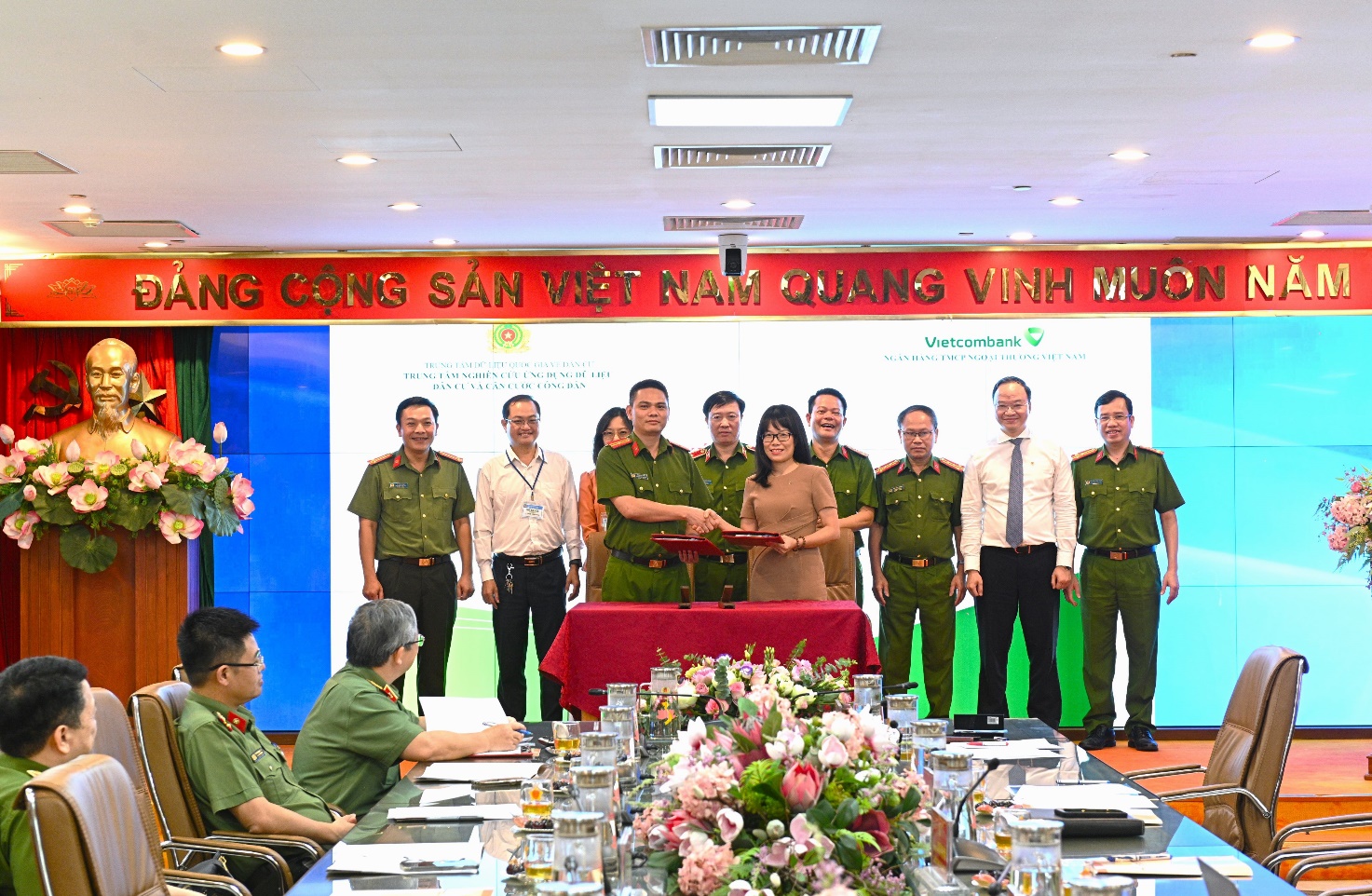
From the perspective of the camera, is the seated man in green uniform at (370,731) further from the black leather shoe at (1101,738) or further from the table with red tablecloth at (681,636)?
the black leather shoe at (1101,738)

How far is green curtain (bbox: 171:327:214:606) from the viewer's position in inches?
337

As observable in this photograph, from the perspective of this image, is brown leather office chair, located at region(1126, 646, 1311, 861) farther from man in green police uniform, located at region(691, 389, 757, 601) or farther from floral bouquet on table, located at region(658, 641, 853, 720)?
man in green police uniform, located at region(691, 389, 757, 601)

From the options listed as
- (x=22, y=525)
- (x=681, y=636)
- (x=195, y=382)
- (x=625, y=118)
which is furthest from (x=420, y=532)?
(x=625, y=118)

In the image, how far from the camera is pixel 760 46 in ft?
14.8

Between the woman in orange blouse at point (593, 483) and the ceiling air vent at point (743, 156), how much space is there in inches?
82.3

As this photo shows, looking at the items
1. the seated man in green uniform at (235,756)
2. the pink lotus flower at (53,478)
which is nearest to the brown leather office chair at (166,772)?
the seated man in green uniform at (235,756)

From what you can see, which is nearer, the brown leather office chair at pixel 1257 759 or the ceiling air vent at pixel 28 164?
the brown leather office chair at pixel 1257 759

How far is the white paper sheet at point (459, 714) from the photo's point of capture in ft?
13.6

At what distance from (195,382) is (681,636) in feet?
13.7

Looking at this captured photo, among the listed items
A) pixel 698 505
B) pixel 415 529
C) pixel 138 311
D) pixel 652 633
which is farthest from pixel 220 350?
pixel 652 633

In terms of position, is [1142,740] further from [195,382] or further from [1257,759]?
[195,382]

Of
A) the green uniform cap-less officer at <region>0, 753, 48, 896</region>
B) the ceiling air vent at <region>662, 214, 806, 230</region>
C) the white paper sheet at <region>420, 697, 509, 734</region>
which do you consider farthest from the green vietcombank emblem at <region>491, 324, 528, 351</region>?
the green uniform cap-less officer at <region>0, 753, 48, 896</region>

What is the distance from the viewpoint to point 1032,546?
783 centimetres

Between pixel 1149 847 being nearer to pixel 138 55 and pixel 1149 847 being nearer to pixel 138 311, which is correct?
pixel 138 55
